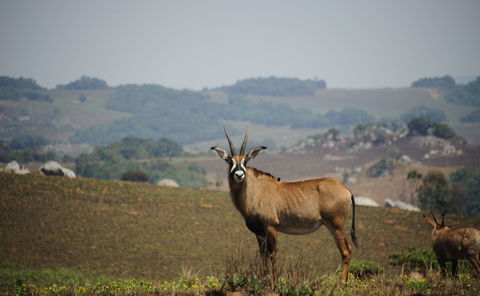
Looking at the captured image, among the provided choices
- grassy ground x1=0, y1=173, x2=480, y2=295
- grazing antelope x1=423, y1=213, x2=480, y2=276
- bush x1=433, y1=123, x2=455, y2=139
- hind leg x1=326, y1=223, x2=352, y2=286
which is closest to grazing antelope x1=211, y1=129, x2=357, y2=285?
hind leg x1=326, y1=223, x2=352, y2=286

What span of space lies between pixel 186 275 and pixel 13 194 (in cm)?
2184

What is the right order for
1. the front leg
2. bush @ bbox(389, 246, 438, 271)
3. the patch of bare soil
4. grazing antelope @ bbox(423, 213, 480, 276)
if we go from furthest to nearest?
the patch of bare soil → bush @ bbox(389, 246, 438, 271) → grazing antelope @ bbox(423, 213, 480, 276) → the front leg

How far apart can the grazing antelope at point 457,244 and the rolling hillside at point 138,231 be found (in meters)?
8.01

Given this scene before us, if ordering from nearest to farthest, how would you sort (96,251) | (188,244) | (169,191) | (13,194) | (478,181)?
(96,251) → (188,244) → (13,194) → (169,191) → (478,181)

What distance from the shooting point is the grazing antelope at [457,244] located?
13266mm

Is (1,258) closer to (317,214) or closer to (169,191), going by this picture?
(169,191)

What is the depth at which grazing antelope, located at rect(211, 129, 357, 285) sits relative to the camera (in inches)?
426

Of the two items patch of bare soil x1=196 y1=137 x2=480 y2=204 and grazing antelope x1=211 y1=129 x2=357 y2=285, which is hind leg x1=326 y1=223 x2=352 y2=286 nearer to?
grazing antelope x1=211 y1=129 x2=357 y2=285

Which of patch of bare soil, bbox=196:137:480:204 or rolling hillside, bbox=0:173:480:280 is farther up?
rolling hillside, bbox=0:173:480:280

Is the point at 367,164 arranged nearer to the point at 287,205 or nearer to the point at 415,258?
the point at 415,258

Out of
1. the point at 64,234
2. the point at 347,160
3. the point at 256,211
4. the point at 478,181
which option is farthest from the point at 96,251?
the point at 347,160

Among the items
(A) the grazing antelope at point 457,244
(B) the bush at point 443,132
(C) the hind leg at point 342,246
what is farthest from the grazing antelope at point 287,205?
(B) the bush at point 443,132

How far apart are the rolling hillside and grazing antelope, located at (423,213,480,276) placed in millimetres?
8008

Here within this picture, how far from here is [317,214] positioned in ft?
36.7
